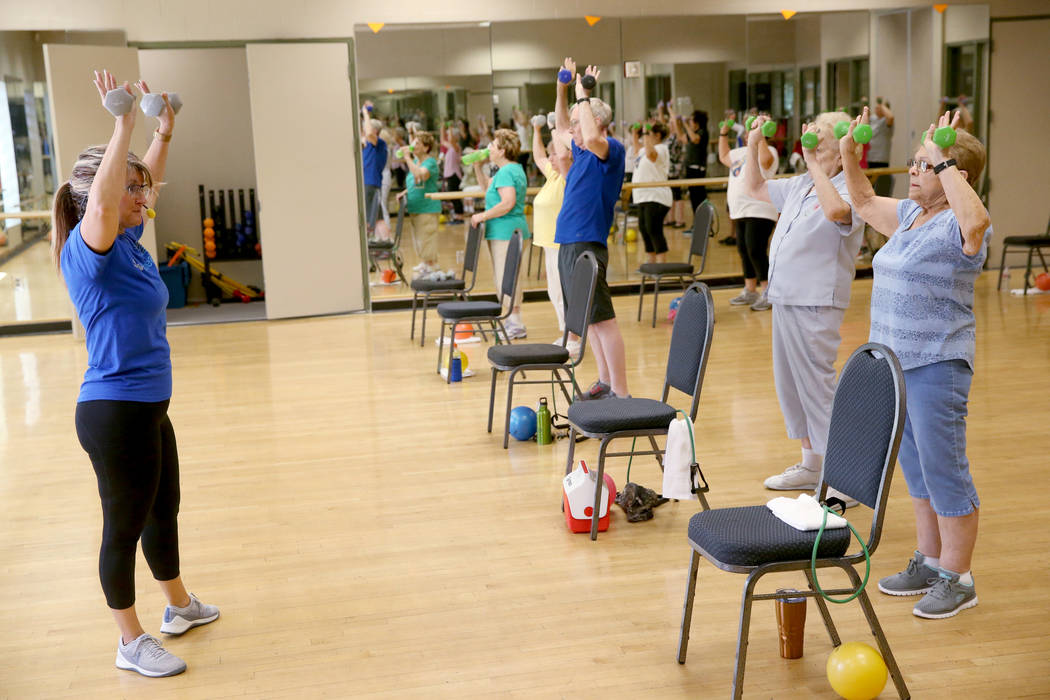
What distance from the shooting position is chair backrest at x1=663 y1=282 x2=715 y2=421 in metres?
3.64

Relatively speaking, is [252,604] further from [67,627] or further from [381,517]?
[381,517]

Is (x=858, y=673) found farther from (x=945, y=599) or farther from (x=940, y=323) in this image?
(x=940, y=323)

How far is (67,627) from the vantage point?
10.7 ft

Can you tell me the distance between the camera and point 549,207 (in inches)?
264

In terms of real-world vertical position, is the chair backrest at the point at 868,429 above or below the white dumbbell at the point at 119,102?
below

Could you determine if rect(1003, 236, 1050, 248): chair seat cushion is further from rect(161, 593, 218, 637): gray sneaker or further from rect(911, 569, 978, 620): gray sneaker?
rect(161, 593, 218, 637): gray sneaker

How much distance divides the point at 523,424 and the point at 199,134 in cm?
671

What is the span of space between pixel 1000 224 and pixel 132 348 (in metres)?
9.88

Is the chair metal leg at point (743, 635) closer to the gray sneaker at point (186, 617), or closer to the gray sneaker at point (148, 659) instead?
the gray sneaker at point (148, 659)

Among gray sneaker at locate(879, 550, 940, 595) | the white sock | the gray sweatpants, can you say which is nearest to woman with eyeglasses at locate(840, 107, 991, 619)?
gray sneaker at locate(879, 550, 940, 595)

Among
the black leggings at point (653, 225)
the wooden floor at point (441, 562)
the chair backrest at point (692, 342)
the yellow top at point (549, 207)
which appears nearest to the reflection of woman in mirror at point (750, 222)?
the black leggings at point (653, 225)

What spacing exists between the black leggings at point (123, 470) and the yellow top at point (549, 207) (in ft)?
13.3

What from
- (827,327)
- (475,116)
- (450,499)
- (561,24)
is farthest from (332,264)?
(827,327)

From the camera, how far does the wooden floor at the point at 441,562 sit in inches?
113
